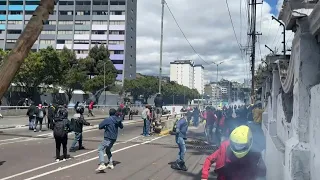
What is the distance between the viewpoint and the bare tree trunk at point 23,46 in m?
4.24

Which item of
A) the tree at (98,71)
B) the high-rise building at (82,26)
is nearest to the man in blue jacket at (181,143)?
the tree at (98,71)

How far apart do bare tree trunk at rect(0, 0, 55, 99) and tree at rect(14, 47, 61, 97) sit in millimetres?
38543

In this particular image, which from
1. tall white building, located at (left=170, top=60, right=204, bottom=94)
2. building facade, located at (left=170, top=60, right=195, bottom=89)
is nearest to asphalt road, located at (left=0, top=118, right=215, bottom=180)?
tall white building, located at (left=170, top=60, right=204, bottom=94)

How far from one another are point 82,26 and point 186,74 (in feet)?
150

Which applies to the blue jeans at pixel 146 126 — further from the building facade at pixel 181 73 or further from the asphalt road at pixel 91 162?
the building facade at pixel 181 73

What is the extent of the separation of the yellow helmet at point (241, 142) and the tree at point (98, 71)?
59098 millimetres

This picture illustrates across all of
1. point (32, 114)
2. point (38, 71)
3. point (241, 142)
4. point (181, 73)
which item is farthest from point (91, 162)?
point (181, 73)

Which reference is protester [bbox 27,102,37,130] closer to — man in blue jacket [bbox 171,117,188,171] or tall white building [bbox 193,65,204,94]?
man in blue jacket [bbox 171,117,188,171]

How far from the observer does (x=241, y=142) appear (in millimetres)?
3826

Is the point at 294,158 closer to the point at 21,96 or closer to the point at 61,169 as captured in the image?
the point at 61,169

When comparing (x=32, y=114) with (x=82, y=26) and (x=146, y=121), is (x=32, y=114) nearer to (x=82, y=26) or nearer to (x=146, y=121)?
(x=146, y=121)

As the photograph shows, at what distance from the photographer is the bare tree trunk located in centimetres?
424

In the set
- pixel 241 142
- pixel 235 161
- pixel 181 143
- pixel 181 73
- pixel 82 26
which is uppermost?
pixel 82 26

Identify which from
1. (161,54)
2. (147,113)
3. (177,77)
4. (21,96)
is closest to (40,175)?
(147,113)
